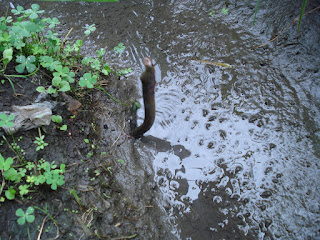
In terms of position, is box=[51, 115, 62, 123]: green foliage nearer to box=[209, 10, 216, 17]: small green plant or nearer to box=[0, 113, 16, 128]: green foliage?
box=[0, 113, 16, 128]: green foliage

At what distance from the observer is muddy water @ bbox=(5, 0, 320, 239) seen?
222cm

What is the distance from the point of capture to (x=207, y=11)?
367cm

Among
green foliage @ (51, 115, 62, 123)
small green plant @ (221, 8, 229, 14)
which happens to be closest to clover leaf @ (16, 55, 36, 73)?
green foliage @ (51, 115, 62, 123)

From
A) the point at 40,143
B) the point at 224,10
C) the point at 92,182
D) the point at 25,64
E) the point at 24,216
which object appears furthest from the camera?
the point at 224,10

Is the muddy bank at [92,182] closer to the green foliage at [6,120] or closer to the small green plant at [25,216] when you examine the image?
the small green plant at [25,216]

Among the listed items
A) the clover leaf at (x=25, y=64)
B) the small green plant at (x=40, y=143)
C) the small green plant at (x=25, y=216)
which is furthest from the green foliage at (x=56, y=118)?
the small green plant at (x=25, y=216)

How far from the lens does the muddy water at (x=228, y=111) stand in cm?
222

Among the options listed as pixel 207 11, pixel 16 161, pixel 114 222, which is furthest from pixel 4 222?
pixel 207 11

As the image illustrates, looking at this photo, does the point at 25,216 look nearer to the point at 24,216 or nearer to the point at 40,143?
the point at 24,216

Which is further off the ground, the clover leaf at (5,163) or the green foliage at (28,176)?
the clover leaf at (5,163)

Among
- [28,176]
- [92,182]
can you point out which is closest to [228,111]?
[92,182]

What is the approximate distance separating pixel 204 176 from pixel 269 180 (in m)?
0.57

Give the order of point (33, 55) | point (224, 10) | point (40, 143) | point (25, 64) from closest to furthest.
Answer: point (40, 143)
point (25, 64)
point (33, 55)
point (224, 10)

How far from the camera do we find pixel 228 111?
277 cm
